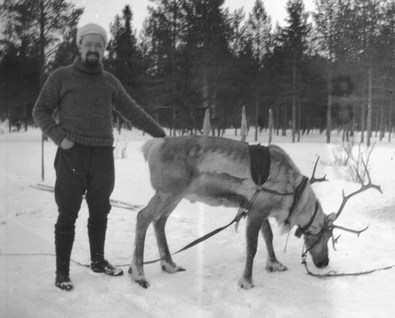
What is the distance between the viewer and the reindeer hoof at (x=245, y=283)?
3029 mm

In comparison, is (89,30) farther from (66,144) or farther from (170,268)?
(170,268)

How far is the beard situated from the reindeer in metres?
0.87

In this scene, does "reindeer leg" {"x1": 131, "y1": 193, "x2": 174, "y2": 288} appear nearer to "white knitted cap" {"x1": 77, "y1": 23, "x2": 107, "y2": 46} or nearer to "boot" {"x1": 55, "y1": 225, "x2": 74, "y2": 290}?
"boot" {"x1": 55, "y1": 225, "x2": 74, "y2": 290}

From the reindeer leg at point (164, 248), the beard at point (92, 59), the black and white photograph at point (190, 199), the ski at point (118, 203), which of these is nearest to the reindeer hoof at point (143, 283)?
the black and white photograph at point (190, 199)

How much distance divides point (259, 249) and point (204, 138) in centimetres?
172

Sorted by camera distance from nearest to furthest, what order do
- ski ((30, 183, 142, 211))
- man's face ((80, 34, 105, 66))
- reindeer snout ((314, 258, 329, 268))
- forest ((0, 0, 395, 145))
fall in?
1. man's face ((80, 34, 105, 66))
2. reindeer snout ((314, 258, 329, 268))
3. forest ((0, 0, 395, 145))
4. ski ((30, 183, 142, 211))

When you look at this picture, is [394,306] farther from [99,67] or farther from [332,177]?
[332,177]

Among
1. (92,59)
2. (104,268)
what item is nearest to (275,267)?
(104,268)

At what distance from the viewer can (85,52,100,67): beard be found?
291 cm

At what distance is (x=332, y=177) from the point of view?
27.7ft

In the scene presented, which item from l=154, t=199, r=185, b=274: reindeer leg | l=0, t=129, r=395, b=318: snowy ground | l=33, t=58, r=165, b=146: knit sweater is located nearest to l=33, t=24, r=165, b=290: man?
l=33, t=58, r=165, b=146: knit sweater

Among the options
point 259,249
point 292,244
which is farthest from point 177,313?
point 292,244

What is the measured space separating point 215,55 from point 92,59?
14.9ft

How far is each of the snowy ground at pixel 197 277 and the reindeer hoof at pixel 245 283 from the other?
2.1 inches
